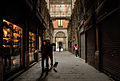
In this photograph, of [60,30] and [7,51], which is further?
[60,30]

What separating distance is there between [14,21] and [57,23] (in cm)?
3402

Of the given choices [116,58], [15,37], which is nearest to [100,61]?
[116,58]

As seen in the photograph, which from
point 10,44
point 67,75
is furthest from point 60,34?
point 10,44

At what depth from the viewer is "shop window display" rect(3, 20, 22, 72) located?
5.22m

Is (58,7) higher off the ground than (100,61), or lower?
higher

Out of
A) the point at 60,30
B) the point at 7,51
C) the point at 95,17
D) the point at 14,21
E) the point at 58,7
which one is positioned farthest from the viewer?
the point at 60,30

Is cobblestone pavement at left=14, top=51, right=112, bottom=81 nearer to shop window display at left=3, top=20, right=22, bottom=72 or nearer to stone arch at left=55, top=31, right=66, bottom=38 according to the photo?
shop window display at left=3, top=20, right=22, bottom=72

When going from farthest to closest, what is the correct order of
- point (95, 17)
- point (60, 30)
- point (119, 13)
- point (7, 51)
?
point (60, 30), point (95, 17), point (7, 51), point (119, 13)

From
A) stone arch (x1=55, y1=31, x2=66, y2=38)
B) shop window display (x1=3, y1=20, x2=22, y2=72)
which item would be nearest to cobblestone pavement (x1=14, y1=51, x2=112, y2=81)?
shop window display (x1=3, y1=20, x2=22, y2=72)

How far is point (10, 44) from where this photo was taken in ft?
19.0

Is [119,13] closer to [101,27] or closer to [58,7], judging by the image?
[101,27]

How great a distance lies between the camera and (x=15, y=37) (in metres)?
6.53

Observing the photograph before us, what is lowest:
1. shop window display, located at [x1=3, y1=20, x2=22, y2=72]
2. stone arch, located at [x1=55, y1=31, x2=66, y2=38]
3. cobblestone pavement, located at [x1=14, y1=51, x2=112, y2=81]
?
cobblestone pavement, located at [x1=14, y1=51, x2=112, y2=81]

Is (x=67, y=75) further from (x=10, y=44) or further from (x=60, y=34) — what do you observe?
(x=60, y=34)
